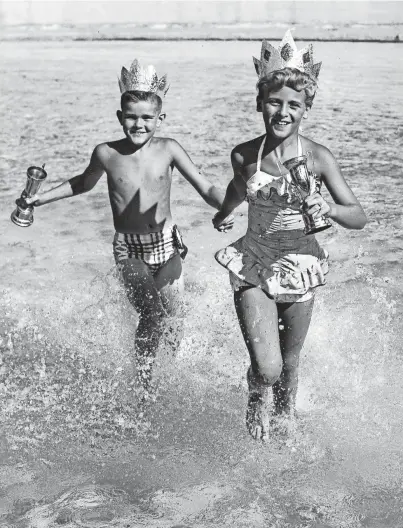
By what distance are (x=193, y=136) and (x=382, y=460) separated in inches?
362

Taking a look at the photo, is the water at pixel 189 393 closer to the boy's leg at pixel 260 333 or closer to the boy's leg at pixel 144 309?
the boy's leg at pixel 144 309

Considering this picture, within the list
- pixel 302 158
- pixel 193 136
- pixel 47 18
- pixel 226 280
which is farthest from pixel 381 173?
pixel 47 18

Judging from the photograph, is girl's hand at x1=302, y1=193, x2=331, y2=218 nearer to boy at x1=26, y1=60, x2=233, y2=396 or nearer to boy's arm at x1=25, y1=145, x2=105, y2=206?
boy at x1=26, y1=60, x2=233, y2=396

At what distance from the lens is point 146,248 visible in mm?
4832

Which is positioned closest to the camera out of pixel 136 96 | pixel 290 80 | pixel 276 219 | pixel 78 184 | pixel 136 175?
pixel 290 80

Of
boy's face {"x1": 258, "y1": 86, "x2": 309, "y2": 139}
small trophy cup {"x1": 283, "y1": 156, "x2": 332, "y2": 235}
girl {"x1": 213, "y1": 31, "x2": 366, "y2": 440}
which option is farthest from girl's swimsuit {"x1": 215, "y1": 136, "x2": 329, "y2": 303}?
small trophy cup {"x1": 283, "y1": 156, "x2": 332, "y2": 235}

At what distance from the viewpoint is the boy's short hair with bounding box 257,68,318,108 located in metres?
3.89

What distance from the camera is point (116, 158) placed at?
4.82 m

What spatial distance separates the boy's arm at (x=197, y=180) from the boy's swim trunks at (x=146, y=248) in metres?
0.33

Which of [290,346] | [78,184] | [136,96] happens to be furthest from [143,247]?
[290,346]

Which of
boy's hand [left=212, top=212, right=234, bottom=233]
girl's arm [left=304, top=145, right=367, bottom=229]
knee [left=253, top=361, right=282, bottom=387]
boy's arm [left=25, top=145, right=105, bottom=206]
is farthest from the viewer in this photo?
boy's arm [left=25, top=145, right=105, bottom=206]

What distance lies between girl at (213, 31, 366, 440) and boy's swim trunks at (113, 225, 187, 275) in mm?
781

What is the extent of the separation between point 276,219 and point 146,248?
3.46 feet

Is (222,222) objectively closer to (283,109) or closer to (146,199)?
(146,199)
